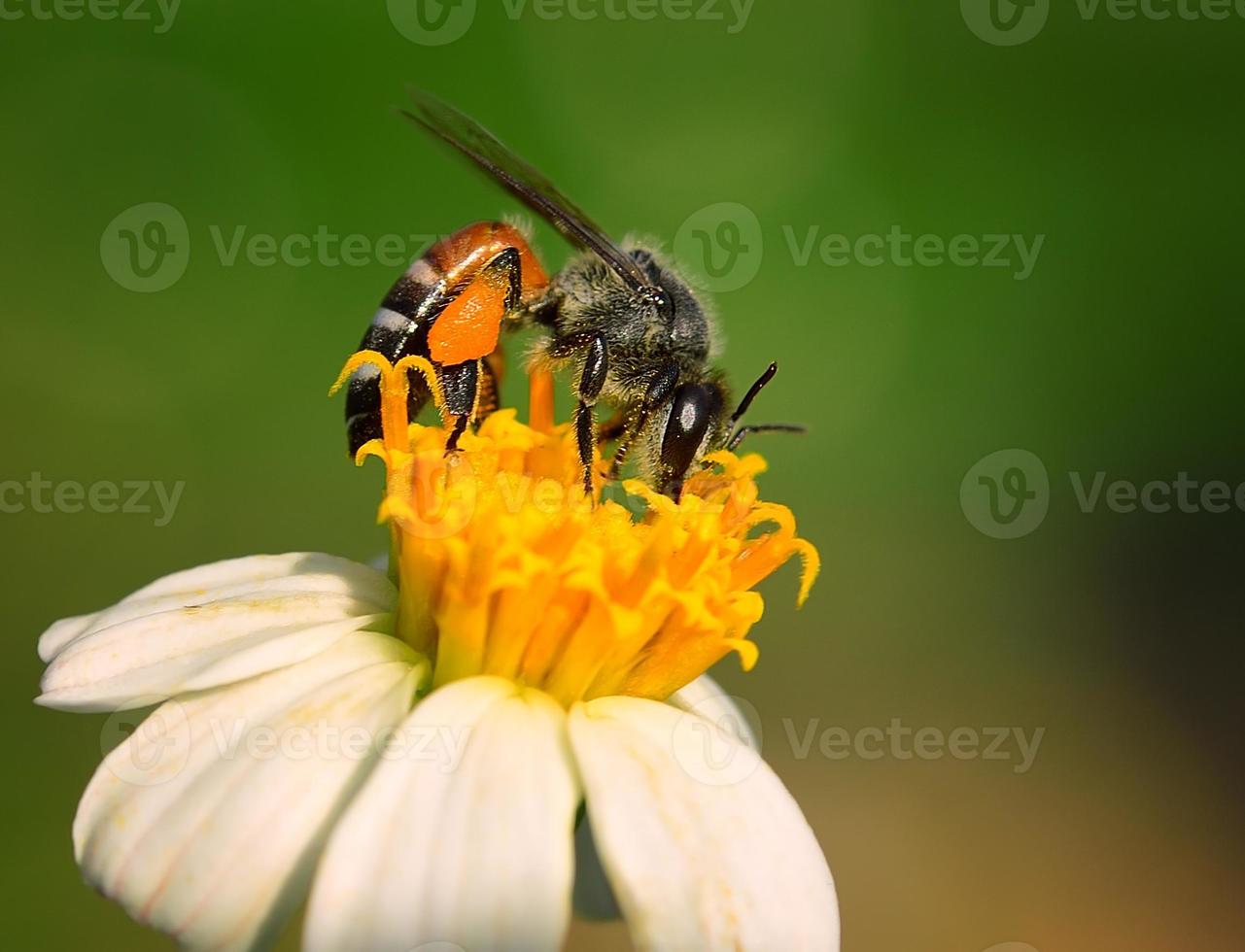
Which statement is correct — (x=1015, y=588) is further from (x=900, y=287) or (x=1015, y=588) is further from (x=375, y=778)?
(x=375, y=778)

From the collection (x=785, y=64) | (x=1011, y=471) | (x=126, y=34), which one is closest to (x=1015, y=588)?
(x=1011, y=471)

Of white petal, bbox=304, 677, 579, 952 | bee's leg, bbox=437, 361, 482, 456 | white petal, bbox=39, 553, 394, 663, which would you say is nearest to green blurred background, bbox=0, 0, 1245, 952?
white petal, bbox=39, 553, 394, 663

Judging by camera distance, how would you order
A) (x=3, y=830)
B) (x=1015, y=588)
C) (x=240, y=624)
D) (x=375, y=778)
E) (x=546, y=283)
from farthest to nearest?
(x=1015, y=588)
(x=3, y=830)
(x=546, y=283)
(x=240, y=624)
(x=375, y=778)

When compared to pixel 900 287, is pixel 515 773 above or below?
below

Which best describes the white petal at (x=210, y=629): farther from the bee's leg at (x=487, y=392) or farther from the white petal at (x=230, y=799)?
the bee's leg at (x=487, y=392)

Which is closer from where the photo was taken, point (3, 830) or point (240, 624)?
point (240, 624)

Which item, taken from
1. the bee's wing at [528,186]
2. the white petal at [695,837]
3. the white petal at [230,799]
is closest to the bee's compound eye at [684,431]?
the bee's wing at [528,186]
